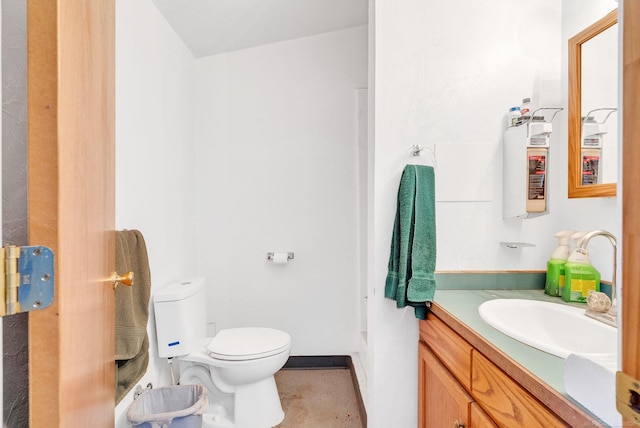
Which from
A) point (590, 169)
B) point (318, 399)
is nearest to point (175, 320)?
point (318, 399)

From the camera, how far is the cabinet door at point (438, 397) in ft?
3.40

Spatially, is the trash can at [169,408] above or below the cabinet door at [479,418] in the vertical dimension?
below

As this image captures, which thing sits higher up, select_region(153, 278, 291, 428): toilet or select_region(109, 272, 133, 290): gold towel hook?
select_region(109, 272, 133, 290): gold towel hook

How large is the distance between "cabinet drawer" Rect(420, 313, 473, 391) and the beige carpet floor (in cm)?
88

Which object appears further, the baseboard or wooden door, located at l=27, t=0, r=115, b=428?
the baseboard

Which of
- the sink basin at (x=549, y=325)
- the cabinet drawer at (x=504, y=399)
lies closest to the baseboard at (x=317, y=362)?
the sink basin at (x=549, y=325)

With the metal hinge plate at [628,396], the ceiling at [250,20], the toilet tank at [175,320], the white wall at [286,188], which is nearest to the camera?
the metal hinge plate at [628,396]

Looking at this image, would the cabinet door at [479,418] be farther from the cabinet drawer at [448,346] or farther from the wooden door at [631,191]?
the wooden door at [631,191]

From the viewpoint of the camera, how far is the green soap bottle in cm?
121

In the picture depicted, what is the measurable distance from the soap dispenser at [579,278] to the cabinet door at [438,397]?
1.77 feet

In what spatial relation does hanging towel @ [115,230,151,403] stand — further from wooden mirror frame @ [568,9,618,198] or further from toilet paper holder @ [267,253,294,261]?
wooden mirror frame @ [568,9,618,198]

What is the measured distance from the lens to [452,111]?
1466 mm

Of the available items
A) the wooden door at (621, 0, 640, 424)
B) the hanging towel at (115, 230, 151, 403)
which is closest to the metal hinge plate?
the wooden door at (621, 0, 640, 424)

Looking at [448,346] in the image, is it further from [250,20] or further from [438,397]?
[250,20]
